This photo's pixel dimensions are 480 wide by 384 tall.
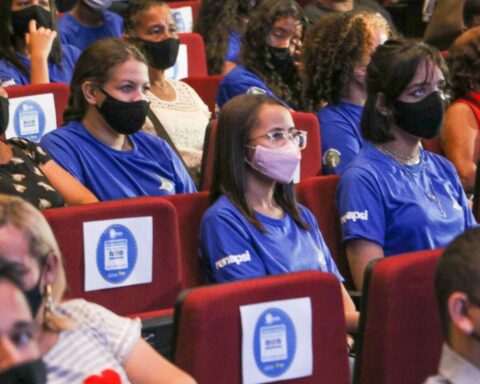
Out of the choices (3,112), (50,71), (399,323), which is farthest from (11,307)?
(50,71)

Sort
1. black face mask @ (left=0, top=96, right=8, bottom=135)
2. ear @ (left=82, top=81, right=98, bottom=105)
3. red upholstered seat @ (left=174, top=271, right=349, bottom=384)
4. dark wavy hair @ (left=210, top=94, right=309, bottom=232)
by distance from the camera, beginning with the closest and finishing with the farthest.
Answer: red upholstered seat @ (left=174, top=271, right=349, bottom=384) → dark wavy hair @ (left=210, top=94, right=309, bottom=232) → black face mask @ (left=0, top=96, right=8, bottom=135) → ear @ (left=82, top=81, right=98, bottom=105)

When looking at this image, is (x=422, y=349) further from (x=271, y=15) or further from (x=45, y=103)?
(x=271, y=15)

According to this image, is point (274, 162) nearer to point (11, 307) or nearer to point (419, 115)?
point (419, 115)

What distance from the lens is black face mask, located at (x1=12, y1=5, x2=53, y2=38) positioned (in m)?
4.20

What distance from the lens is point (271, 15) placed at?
4.38 metres

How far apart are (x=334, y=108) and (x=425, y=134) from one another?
67 cm

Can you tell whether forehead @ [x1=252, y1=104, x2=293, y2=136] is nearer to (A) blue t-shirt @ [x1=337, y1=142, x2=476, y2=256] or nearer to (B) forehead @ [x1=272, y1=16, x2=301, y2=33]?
(A) blue t-shirt @ [x1=337, y1=142, x2=476, y2=256]

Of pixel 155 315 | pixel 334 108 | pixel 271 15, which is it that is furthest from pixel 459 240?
pixel 271 15

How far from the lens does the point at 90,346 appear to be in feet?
6.48

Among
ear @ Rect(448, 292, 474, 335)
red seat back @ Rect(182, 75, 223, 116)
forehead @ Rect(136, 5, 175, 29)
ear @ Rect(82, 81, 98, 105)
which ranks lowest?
red seat back @ Rect(182, 75, 223, 116)

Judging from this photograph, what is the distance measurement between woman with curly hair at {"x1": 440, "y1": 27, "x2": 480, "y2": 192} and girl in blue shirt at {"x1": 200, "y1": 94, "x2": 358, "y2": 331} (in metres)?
1.02

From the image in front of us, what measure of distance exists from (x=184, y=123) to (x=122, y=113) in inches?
26.7

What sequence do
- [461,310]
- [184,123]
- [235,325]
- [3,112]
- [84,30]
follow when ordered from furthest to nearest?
[84,30] → [184,123] → [3,112] → [235,325] → [461,310]

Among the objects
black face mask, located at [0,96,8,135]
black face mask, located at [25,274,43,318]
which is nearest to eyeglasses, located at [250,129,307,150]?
black face mask, located at [0,96,8,135]
